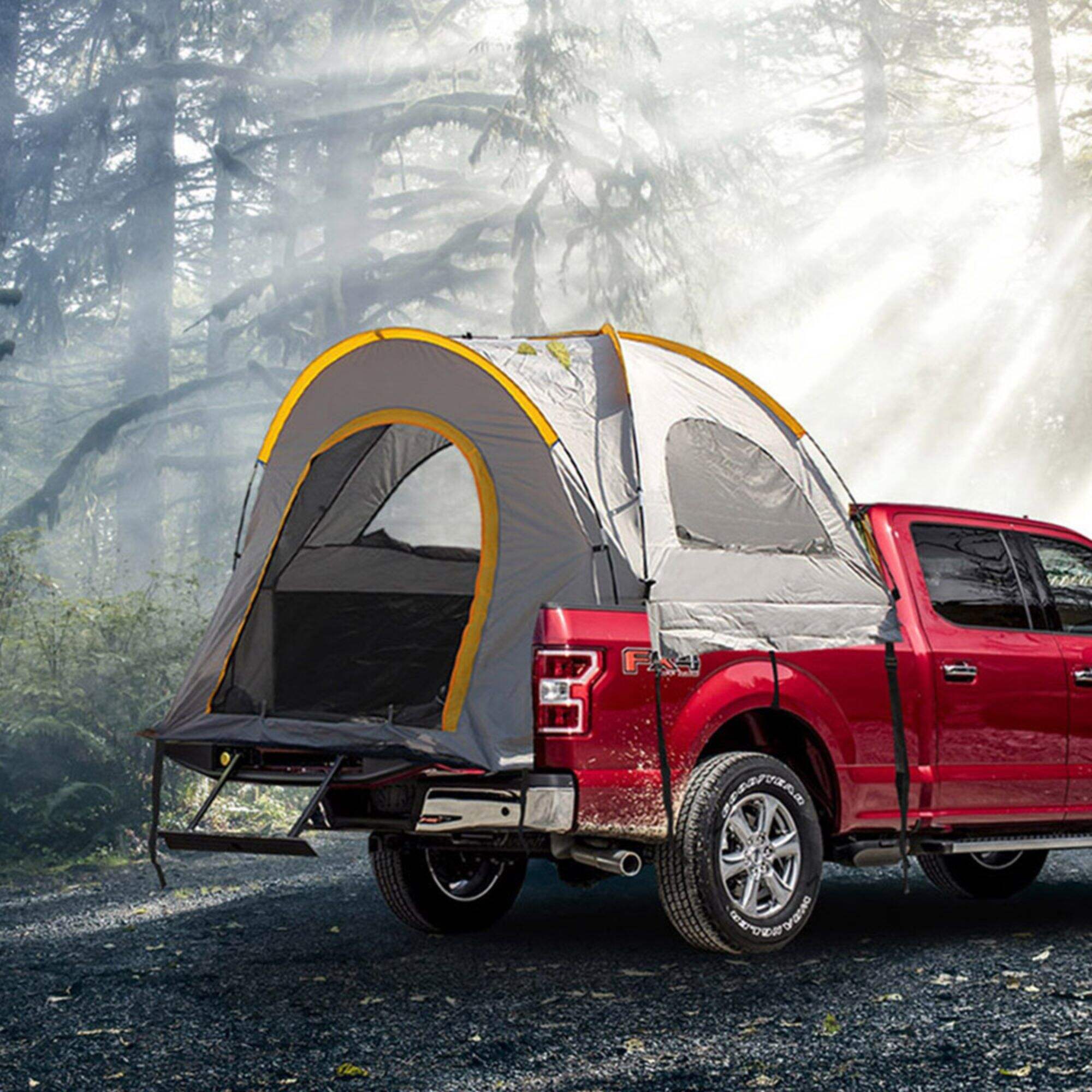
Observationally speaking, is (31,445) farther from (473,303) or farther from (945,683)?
(945,683)

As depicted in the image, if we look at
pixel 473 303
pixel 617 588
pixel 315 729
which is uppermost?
pixel 473 303

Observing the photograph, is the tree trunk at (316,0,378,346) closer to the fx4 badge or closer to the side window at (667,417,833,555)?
the side window at (667,417,833,555)

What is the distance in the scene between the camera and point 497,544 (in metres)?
6.35

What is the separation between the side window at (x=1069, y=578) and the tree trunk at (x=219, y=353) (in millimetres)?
17216

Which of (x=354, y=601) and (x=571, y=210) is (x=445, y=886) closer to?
(x=354, y=601)

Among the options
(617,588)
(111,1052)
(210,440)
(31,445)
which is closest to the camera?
(111,1052)

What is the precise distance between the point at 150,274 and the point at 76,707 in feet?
52.3

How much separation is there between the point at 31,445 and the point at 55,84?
400 inches

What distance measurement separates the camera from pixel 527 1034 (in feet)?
17.5

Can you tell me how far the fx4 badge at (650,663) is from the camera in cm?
595

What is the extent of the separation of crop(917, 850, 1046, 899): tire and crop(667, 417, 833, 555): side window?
97.0 inches

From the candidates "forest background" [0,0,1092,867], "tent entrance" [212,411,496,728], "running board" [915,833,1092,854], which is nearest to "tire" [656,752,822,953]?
"running board" [915,833,1092,854]

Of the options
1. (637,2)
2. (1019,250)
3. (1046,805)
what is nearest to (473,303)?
(637,2)

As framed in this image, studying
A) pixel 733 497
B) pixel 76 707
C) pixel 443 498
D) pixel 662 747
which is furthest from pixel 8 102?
pixel 662 747
